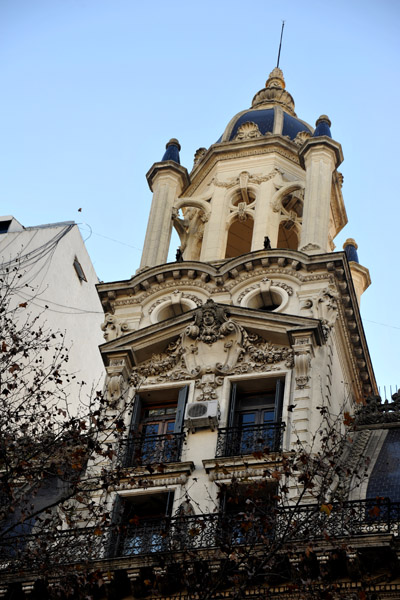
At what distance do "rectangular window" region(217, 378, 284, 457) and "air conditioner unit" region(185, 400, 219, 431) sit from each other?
337 millimetres

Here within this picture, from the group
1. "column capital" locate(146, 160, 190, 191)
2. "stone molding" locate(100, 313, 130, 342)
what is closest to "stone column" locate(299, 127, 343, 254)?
"column capital" locate(146, 160, 190, 191)

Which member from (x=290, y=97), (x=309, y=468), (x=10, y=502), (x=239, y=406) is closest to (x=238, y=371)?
(x=239, y=406)

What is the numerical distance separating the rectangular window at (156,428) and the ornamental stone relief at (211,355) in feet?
1.57

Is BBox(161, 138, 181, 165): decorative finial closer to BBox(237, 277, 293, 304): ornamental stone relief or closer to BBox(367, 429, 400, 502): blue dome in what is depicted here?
BBox(237, 277, 293, 304): ornamental stone relief

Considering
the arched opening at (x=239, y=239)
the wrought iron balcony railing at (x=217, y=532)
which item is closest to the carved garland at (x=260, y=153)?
the arched opening at (x=239, y=239)

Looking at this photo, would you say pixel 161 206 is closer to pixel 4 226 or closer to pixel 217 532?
pixel 4 226

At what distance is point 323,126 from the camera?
3747 cm

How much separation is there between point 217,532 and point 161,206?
14401 millimetres

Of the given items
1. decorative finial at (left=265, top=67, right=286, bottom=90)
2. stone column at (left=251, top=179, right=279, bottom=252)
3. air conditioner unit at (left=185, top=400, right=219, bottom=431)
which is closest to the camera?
air conditioner unit at (left=185, top=400, right=219, bottom=431)

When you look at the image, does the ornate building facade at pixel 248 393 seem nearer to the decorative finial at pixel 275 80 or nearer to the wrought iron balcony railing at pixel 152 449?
the wrought iron balcony railing at pixel 152 449

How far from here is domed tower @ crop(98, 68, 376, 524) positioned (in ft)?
92.9

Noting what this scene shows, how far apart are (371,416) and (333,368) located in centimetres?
157

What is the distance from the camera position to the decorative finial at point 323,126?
37125mm

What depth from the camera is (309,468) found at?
83.6 feet
